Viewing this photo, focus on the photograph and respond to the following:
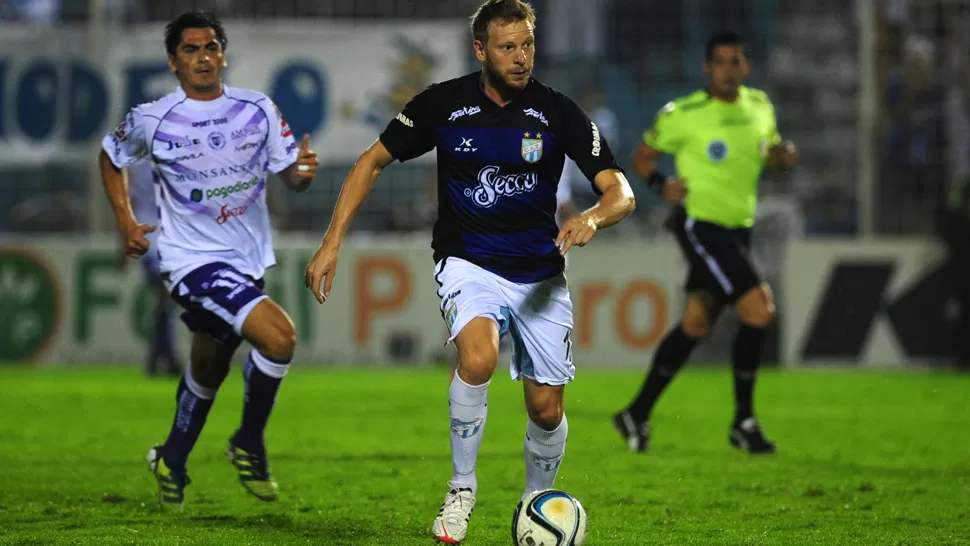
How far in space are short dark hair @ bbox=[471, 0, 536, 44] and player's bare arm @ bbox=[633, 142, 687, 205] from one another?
325 centimetres

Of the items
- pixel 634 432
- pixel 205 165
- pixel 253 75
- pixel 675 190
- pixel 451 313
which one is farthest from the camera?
pixel 253 75

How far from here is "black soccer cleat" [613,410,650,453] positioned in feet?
29.7

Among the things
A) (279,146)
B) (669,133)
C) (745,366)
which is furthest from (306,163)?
(745,366)

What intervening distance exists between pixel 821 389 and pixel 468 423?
8.98 m

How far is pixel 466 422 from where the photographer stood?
18.4 ft

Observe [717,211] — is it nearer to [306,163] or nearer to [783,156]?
[783,156]

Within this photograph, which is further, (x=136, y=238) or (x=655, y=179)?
(x=655, y=179)

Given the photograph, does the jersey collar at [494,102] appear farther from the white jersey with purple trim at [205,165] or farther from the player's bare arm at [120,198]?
the player's bare arm at [120,198]

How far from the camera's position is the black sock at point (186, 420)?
22.1 feet

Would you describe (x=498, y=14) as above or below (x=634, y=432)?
above

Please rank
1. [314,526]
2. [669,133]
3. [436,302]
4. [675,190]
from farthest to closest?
[436,302], [669,133], [675,190], [314,526]

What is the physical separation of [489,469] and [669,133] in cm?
242

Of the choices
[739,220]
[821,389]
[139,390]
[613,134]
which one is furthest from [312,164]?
[613,134]

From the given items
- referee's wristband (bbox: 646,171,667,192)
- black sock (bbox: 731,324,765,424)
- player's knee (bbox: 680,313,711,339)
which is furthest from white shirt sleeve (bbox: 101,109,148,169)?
black sock (bbox: 731,324,765,424)
